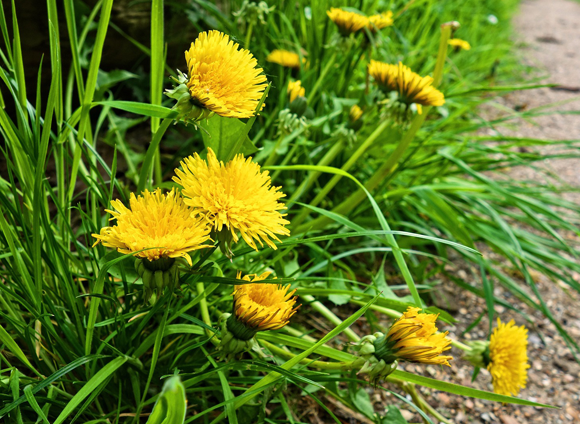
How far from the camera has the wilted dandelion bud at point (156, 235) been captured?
18.8 inches

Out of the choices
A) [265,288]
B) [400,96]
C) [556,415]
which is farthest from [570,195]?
[265,288]

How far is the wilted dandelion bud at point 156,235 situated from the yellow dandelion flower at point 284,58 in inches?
32.1

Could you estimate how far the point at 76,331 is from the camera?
70 cm

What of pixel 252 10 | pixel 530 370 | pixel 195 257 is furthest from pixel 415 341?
pixel 252 10

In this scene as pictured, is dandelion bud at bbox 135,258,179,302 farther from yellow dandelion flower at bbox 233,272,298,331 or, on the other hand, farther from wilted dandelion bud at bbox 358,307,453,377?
wilted dandelion bud at bbox 358,307,453,377

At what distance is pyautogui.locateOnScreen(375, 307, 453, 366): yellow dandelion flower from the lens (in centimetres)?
60

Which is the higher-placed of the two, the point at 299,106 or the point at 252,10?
the point at 252,10

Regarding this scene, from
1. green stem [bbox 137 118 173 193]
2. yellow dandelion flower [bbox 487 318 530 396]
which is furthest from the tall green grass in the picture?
yellow dandelion flower [bbox 487 318 530 396]

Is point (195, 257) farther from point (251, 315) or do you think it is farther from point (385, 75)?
point (385, 75)

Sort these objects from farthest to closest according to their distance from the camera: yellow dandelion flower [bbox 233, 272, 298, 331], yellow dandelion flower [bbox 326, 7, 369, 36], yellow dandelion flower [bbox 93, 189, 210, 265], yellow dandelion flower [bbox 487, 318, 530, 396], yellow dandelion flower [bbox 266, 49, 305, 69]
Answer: yellow dandelion flower [bbox 266, 49, 305, 69] → yellow dandelion flower [bbox 326, 7, 369, 36] → yellow dandelion flower [bbox 487, 318, 530, 396] → yellow dandelion flower [bbox 233, 272, 298, 331] → yellow dandelion flower [bbox 93, 189, 210, 265]

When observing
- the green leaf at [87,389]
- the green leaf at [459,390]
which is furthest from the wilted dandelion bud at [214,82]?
the green leaf at [459,390]

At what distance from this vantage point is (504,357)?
0.86 metres

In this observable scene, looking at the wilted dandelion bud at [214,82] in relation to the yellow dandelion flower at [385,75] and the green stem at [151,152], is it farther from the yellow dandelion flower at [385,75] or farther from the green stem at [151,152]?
the yellow dandelion flower at [385,75]

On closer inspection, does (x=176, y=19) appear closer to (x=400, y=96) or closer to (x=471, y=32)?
(x=400, y=96)
